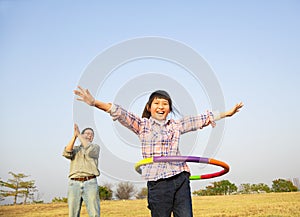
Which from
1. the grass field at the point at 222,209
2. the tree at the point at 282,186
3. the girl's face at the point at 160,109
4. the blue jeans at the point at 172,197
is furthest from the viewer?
the tree at the point at 282,186

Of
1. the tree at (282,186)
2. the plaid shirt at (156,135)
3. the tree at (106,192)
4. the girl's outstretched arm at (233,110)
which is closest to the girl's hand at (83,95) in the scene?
the plaid shirt at (156,135)

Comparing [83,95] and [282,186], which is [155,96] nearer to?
[83,95]

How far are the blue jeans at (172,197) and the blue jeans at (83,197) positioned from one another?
2604mm

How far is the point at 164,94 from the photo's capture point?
14.5ft

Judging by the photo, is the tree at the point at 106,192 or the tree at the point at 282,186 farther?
the tree at the point at 106,192

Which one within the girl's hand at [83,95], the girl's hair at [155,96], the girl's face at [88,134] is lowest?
the girl's hand at [83,95]

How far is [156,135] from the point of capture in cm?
425

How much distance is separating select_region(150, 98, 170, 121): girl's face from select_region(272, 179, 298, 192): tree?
19.7m

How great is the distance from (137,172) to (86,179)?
2.02m

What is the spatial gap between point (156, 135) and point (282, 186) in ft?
67.1

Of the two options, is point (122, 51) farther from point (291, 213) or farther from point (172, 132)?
point (291, 213)

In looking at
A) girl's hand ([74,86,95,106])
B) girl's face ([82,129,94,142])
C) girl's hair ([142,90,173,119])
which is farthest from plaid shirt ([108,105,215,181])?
girl's face ([82,129,94,142])

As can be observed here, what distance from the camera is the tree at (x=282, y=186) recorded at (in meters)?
21.8

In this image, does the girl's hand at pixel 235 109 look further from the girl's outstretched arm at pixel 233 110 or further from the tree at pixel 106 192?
the tree at pixel 106 192
